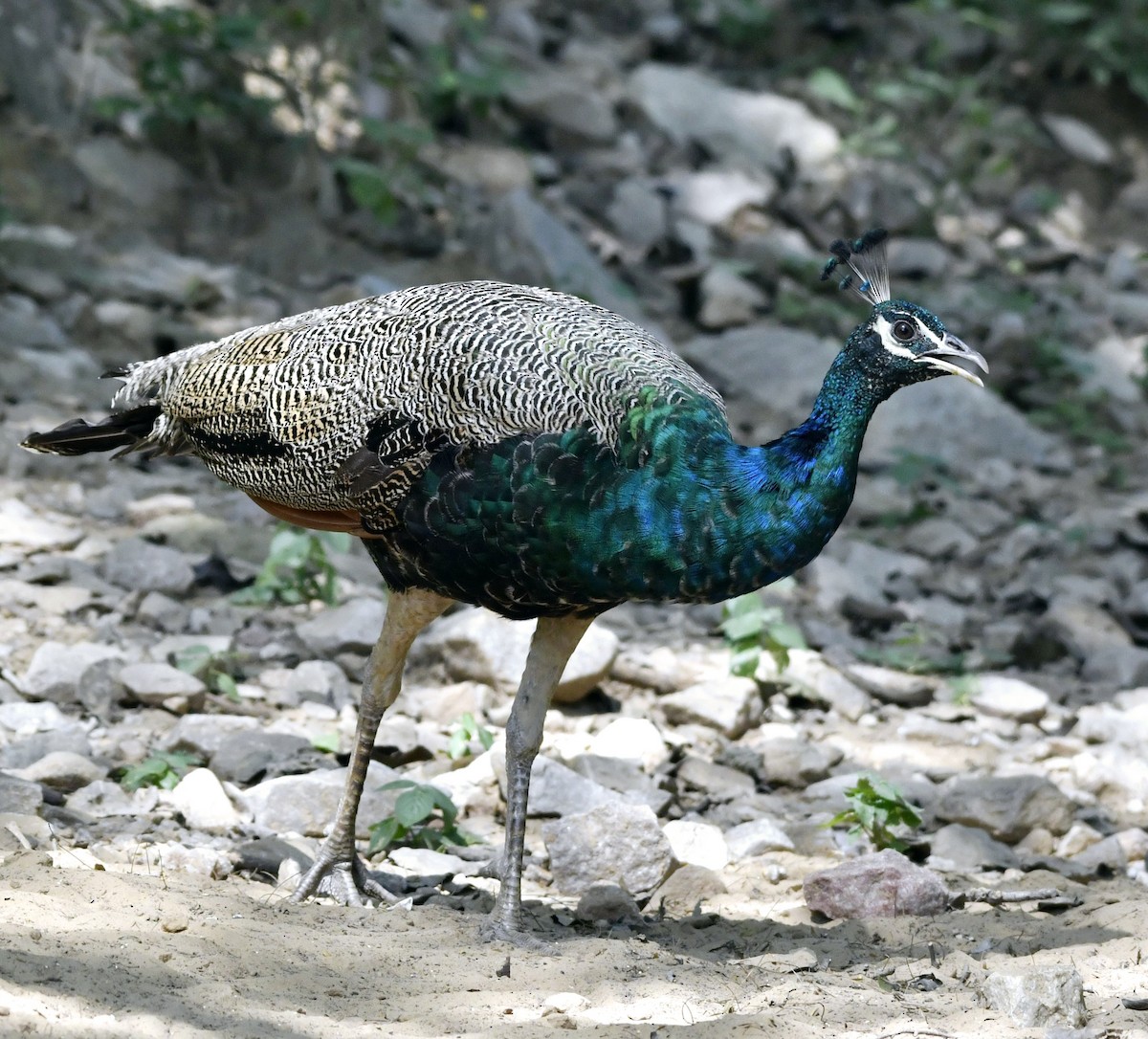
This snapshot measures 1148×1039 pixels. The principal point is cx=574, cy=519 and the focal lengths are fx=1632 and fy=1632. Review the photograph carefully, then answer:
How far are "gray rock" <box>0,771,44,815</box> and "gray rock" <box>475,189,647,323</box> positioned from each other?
5.60m

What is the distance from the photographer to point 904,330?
13.7 ft

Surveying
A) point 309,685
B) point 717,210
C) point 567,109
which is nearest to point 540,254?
point 717,210

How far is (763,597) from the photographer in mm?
7180

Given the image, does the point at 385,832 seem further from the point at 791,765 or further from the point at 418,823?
the point at 791,765

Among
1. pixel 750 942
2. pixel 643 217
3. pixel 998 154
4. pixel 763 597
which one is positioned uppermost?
pixel 998 154

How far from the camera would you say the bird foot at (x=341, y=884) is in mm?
4461

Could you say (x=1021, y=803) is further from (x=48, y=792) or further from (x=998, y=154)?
(x=998, y=154)

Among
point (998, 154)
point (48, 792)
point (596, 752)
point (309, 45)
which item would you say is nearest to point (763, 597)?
point (596, 752)

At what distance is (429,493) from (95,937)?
4.44 feet

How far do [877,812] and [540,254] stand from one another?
5.51 m

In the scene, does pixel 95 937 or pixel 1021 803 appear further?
pixel 1021 803

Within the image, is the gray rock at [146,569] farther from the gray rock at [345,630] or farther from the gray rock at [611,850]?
the gray rock at [611,850]

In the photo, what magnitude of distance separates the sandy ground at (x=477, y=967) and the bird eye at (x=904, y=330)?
1.56 metres

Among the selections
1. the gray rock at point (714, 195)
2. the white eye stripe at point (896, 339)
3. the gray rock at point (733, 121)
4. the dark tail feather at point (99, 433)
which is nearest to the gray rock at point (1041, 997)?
the white eye stripe at point (896, 339)
